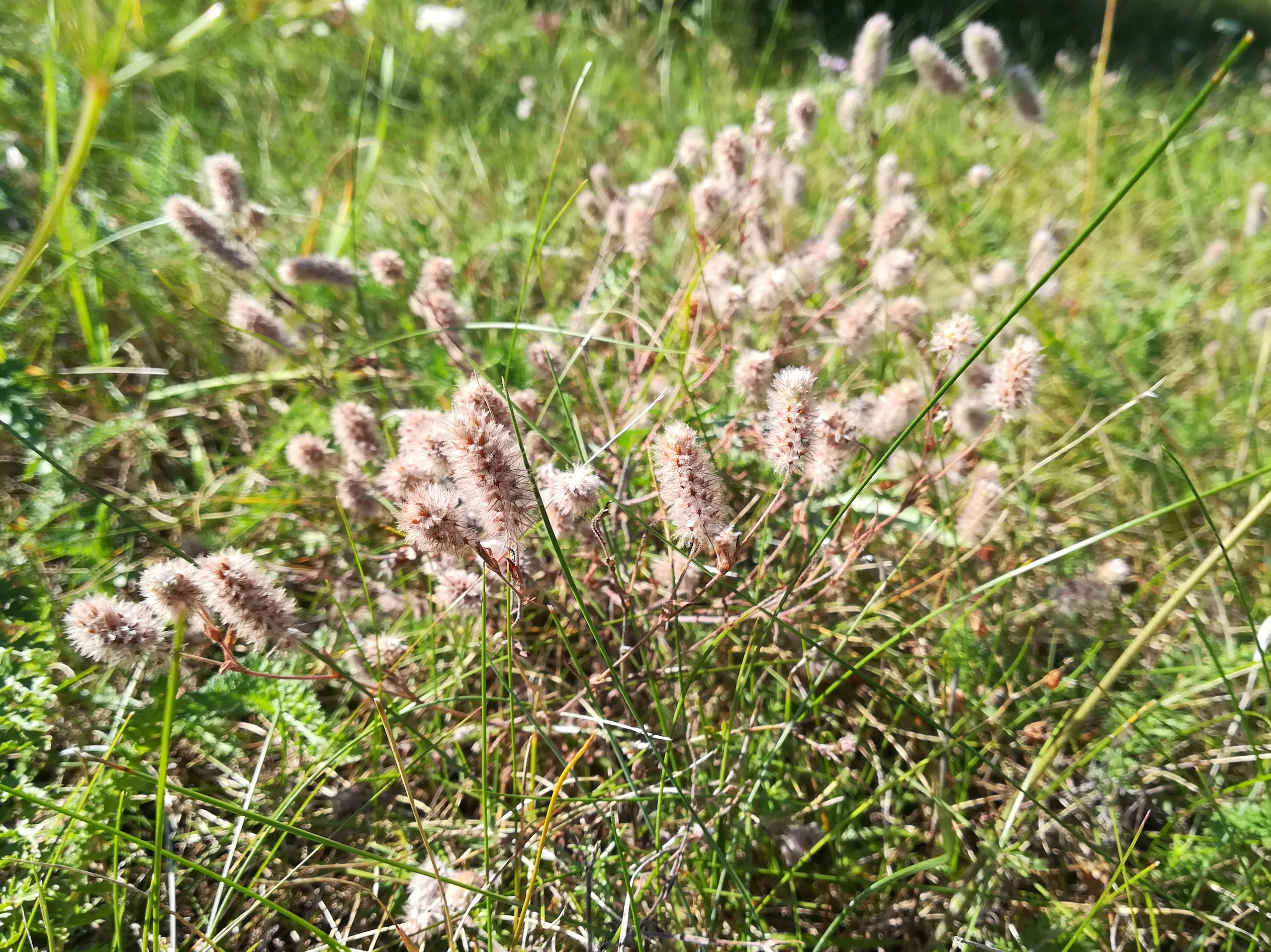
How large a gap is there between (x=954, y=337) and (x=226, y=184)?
163cm

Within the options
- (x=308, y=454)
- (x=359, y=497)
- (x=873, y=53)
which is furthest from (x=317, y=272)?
(x=873, y=53)

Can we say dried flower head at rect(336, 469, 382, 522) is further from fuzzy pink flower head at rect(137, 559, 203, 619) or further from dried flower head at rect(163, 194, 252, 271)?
dried flower head at rect(163, 194, 252, 271)

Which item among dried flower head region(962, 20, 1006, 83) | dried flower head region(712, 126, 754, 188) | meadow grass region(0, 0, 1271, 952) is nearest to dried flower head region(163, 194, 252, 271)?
meadow grass region(0, 0, 1271, 952)

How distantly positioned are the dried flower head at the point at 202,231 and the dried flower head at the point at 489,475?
3.49ft

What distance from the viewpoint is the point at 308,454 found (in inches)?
57.8

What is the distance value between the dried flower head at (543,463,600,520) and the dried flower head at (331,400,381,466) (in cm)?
49

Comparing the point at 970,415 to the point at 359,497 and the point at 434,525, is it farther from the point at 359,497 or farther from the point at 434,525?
the point at 359,497

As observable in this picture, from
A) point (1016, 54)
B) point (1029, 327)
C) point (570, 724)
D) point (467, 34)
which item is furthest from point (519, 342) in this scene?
point (1016, 54)

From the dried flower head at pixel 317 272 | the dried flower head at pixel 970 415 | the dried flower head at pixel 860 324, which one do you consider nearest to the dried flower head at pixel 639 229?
the dried flower head at pixel 860 324

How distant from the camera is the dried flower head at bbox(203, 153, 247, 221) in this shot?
171 cm

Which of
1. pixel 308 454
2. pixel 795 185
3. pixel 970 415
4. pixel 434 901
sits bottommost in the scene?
pixel 434 901

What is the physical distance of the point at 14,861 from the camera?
39.1 inches

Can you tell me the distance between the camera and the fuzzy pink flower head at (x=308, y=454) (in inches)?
57.4

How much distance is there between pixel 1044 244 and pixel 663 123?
172 centimetres
